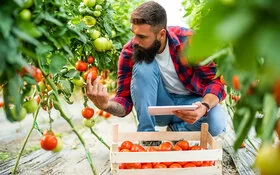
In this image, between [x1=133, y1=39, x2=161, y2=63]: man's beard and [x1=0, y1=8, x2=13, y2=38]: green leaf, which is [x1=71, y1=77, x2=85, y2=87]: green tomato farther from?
[x1=0, y1=8, x2=13, y2=38]: green leaf

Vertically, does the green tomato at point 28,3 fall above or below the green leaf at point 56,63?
above

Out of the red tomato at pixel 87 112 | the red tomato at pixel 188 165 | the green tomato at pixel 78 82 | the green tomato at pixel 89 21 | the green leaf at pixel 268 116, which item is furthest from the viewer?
the red tomato at pixel 87 112

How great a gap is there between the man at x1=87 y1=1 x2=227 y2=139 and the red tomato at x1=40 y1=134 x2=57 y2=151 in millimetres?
758

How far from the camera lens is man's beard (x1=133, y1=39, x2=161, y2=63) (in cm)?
293

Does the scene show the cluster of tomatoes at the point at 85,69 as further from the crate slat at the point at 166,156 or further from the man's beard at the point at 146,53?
the crate slat at the point at 166,156

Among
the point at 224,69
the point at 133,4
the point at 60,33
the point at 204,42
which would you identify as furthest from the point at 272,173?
the point at 133,4

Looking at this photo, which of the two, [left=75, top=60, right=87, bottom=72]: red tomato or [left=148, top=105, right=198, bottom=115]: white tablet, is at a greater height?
[left=75, top=60, right=87, bottom=72]: red tomato

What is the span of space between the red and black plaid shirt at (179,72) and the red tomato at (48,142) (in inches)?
38.9

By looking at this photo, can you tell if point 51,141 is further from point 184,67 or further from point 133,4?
point 133,4

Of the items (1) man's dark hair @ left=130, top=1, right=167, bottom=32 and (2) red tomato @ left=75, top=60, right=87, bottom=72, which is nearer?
(2) red tomato @ left=75, top=60, right=87, bottom=72

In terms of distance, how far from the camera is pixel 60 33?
1516 millimetres

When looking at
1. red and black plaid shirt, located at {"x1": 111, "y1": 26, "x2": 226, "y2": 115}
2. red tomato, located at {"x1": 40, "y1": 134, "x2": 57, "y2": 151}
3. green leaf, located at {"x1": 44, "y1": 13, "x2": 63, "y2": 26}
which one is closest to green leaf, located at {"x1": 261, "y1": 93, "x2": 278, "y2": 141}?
green leaf, located at {"x1": 44, "y1": 13, "x2": 63, "y2": 26}

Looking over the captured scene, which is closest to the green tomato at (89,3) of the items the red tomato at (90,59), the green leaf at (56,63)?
the red tomato at (90,59)

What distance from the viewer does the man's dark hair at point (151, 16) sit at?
9.65 feet
